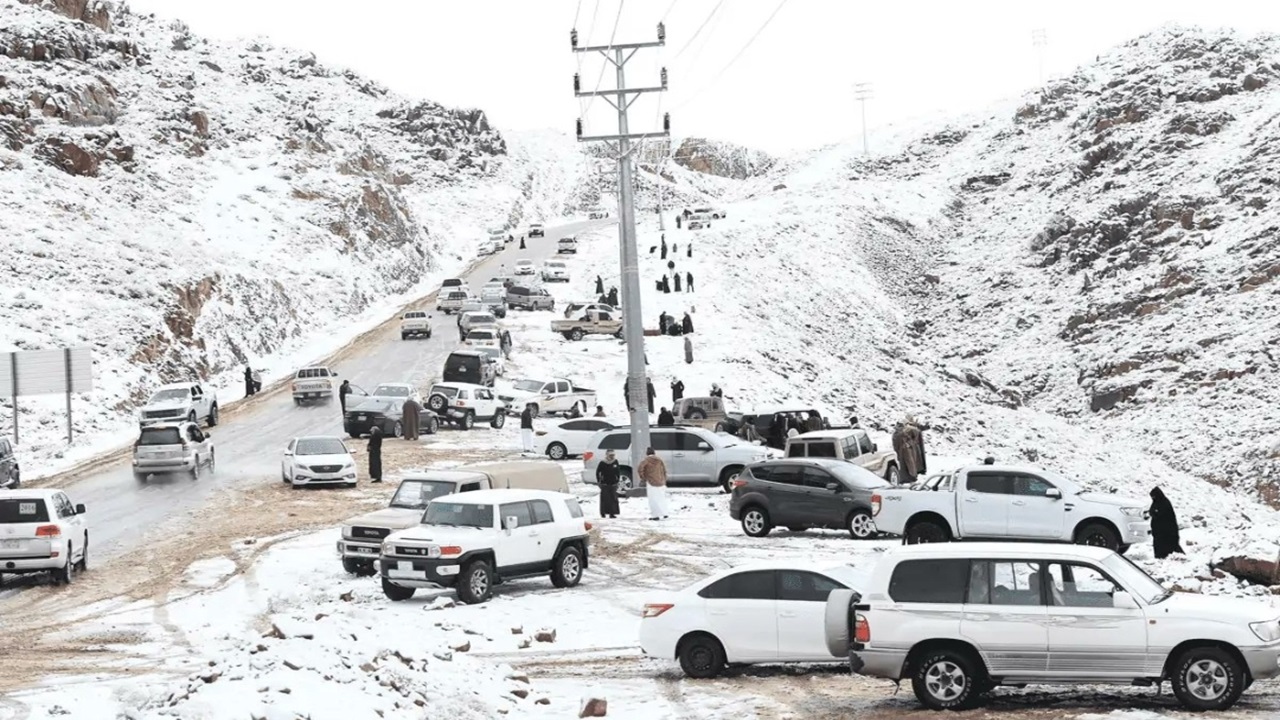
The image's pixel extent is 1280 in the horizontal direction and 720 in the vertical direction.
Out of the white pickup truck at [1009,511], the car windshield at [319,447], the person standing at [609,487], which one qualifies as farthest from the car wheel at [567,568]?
the car windshield at [319,447]

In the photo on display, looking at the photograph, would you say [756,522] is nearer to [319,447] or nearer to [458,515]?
[458,515]

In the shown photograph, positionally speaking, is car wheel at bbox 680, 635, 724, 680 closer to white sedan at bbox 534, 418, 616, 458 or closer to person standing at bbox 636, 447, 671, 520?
person standing at bbox 636, 447, 671, 520

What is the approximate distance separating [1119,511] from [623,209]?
14.3 meters

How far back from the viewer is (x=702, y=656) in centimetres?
1562

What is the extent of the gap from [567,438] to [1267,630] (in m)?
28.2

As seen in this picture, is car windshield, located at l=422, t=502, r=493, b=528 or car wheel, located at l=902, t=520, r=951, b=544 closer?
car windshield, located at l=422, t=502, r=493, b=528

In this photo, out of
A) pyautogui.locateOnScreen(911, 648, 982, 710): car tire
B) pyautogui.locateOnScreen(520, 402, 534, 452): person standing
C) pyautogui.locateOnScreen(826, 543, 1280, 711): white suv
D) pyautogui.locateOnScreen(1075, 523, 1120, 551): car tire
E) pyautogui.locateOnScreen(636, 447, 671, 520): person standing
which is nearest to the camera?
pyautogui.locateOnScreen(826, 543, 1280, 711): white suv

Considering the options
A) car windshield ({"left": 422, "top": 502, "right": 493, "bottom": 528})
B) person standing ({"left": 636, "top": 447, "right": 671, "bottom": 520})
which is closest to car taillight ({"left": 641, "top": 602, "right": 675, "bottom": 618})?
car windshield ({"left": 422, "top": 502, "right": 493, "bottom": 528})

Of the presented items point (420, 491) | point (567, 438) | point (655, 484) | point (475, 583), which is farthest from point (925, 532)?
point (567, 438)

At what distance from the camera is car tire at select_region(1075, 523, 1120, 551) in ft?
74.3

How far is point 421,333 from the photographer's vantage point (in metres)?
68.6

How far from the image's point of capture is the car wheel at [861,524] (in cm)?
2577

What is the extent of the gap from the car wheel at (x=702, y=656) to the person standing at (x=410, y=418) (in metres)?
28.1

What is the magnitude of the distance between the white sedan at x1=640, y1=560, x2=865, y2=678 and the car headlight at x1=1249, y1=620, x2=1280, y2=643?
14.0ft
